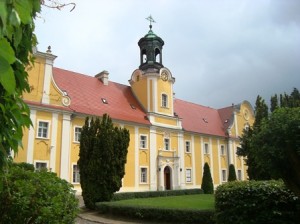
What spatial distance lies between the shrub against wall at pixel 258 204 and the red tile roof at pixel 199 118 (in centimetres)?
2480

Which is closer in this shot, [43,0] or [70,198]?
[43,0]

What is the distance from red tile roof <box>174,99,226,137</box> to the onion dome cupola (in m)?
6.52

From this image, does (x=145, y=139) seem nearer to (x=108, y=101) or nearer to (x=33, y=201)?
(x=108, y=101)

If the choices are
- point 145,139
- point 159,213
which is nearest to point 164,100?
point 145,139

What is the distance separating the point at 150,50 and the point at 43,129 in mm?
16509

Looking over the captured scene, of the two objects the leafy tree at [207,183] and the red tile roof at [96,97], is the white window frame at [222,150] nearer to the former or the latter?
the leafy tree at [207,183]

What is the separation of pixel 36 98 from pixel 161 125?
1309cm

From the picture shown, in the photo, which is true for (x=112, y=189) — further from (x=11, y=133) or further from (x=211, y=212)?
(x=11, y=133)

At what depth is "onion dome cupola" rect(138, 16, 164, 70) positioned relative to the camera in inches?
1414

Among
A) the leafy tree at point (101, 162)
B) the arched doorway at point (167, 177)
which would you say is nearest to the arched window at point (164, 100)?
the arched doorway at point (167, 177)

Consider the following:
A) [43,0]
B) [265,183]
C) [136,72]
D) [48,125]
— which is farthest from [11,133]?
[136,72]

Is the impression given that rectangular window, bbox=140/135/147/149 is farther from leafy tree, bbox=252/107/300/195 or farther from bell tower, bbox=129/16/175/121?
leafy tree, bbox=252/107/300/195

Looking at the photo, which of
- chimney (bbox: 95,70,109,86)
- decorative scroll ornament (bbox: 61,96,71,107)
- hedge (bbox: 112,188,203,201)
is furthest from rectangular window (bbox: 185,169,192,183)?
decorative scroll ornament (bbox: 61,96,71,107)

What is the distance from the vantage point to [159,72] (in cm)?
3481
